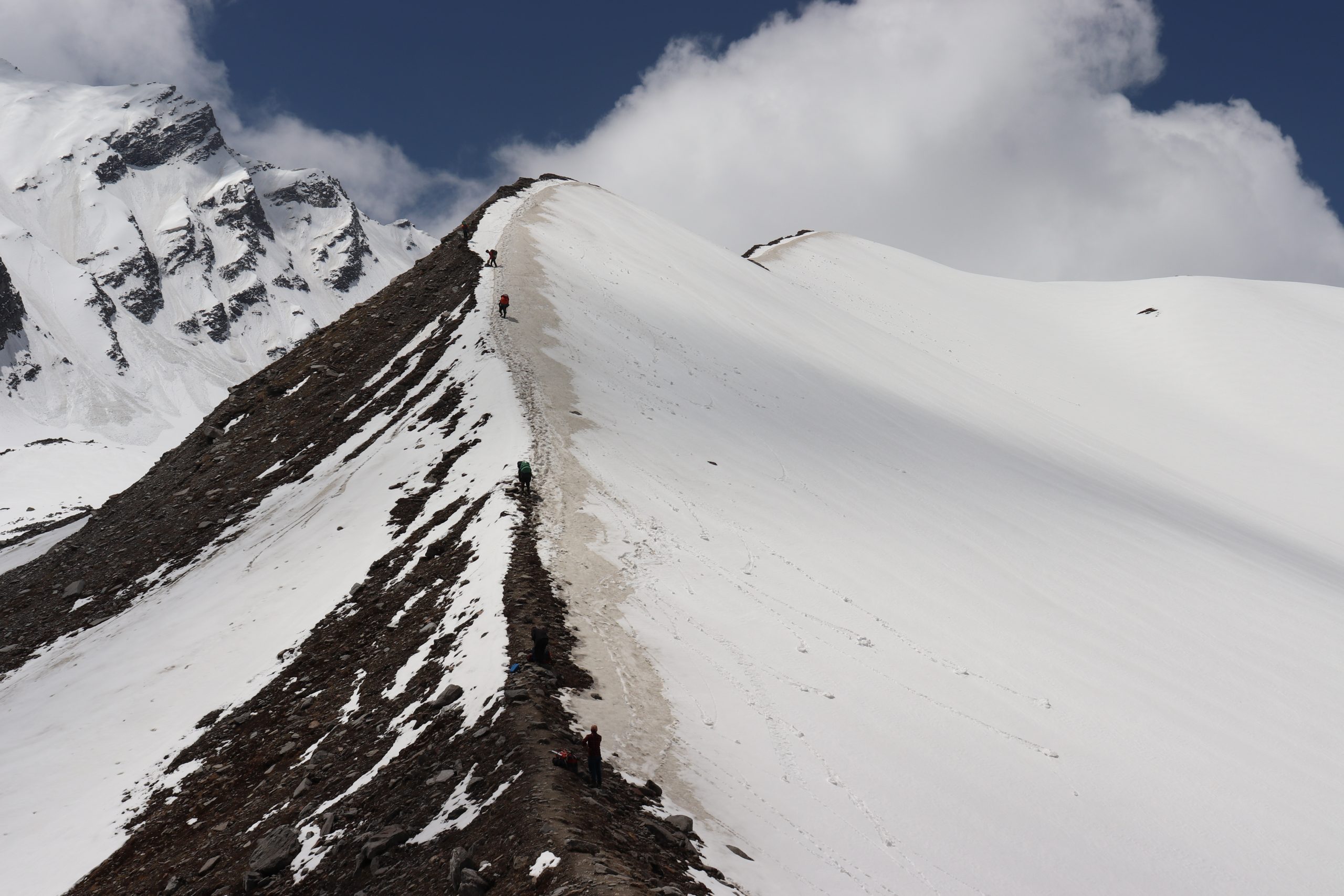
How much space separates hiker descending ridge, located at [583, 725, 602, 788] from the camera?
9.93 m

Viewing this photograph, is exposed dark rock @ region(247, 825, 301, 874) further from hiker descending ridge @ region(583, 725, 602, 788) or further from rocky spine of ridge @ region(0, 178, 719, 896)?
hiker descending ridge @ region(583, 725, 602, 788)

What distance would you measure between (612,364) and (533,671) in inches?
786

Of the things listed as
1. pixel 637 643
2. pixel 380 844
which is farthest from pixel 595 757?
pixel 637 643

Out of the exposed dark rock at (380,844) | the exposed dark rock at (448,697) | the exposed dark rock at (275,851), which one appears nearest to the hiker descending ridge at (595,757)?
the exposed dark rock at (380,844)

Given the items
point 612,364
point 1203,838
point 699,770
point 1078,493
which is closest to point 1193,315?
point 1078,493

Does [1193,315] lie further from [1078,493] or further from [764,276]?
[1078,493]

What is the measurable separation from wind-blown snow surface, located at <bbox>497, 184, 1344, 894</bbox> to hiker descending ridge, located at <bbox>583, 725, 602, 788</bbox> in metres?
1.41

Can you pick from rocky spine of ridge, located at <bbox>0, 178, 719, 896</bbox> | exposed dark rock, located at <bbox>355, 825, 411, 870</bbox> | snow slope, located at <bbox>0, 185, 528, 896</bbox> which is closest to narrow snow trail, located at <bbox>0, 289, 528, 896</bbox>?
snow slope, located at <bbox>0, 185, 528, 896</bbox>

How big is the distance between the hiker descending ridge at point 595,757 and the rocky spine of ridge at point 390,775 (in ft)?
0.61

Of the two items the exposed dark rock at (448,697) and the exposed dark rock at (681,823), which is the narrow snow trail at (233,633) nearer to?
the exposed dark rock at (448,697)

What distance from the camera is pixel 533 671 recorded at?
12.3 meters

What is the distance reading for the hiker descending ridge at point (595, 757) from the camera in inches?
391

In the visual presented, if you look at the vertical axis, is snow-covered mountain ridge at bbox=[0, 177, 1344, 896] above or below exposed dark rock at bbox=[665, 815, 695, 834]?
below

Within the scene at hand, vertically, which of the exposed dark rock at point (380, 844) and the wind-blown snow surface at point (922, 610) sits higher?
the exposed dark rock at point (380, 844)
